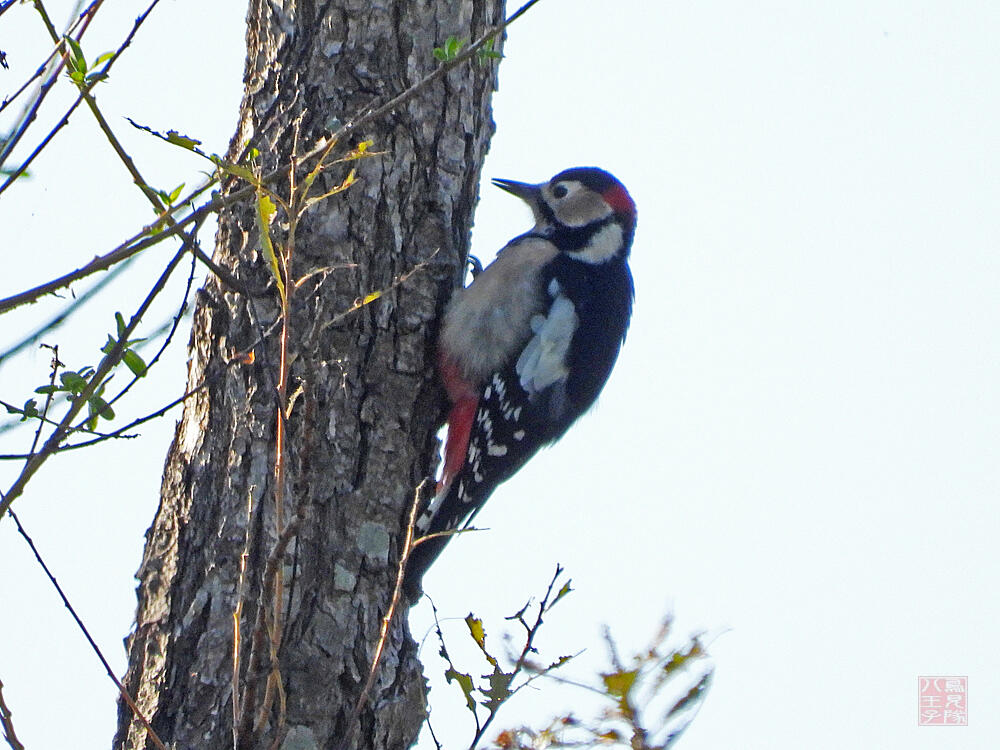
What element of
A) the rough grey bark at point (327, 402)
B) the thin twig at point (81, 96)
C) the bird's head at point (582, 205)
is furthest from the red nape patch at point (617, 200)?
the thin twig at point (81, 96)

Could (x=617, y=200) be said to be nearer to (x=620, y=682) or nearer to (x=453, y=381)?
(x=453, y=381)

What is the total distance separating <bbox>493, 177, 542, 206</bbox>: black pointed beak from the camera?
462 centimetres

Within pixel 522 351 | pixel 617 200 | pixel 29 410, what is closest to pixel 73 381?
pixel 29 410

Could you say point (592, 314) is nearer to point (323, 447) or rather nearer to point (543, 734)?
point (323, 447)

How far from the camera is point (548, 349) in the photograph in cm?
389

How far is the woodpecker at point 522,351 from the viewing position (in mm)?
3518

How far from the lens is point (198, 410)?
286cm

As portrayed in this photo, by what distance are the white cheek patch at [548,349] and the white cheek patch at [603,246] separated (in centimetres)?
43

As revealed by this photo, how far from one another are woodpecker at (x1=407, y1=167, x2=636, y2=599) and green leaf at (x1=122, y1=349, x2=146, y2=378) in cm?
113

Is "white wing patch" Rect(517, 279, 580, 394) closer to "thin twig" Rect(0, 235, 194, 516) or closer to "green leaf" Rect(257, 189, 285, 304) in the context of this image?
"thin twig" Rect(0, 235, 194, 516)

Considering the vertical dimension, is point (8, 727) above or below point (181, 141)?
below

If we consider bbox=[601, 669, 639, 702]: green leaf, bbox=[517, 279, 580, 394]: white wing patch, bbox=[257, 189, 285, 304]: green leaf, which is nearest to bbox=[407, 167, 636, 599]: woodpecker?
bbox=[517, 279, 580, 394]: white wing patch

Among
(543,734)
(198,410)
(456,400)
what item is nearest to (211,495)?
(198,410)

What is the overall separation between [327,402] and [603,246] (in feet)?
5.92
